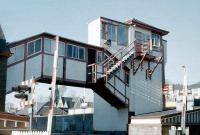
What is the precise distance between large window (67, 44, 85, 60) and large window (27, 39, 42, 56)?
3.31 m

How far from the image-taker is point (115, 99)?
34.7 m

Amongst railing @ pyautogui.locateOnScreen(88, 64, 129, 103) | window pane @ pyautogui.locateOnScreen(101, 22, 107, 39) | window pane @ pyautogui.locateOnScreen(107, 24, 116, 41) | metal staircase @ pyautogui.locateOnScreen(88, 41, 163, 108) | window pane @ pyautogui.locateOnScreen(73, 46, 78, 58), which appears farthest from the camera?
window pane @ pyautogui.locateOnScreen(107, 24, 116, 41)

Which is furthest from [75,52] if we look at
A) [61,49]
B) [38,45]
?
[38,45]

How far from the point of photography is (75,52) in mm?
32031

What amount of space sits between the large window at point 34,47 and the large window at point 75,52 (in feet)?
10.8

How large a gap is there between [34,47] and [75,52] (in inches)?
172

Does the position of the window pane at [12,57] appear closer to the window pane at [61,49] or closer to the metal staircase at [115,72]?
the window pane at [61,49]

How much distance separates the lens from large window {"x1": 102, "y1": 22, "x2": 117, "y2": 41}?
117 ft

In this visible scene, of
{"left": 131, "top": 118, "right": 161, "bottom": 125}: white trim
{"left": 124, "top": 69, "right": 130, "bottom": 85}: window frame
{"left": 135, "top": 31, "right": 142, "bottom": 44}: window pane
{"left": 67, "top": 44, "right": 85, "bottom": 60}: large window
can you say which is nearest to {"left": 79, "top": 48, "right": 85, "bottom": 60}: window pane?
{"left": 67, "top": 44, "right": 85, "bottom": 60}: large window

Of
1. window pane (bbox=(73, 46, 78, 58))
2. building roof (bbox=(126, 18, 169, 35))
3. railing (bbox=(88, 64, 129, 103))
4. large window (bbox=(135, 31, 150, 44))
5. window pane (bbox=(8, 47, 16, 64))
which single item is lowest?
railing (bbox=(88, 64, 129, 103))

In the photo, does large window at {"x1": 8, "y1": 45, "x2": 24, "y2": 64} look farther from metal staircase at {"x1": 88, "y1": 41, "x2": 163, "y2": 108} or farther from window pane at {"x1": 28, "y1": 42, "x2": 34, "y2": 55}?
metal staircase at {"x1": 88, "y1": 41, "x2": 163, "y2": 108}

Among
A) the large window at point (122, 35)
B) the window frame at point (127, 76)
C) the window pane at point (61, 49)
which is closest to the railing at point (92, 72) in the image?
the window pane at point (61, 49)

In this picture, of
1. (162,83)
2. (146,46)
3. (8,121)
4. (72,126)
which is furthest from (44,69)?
(72,126)

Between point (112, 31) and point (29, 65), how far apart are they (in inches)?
444
